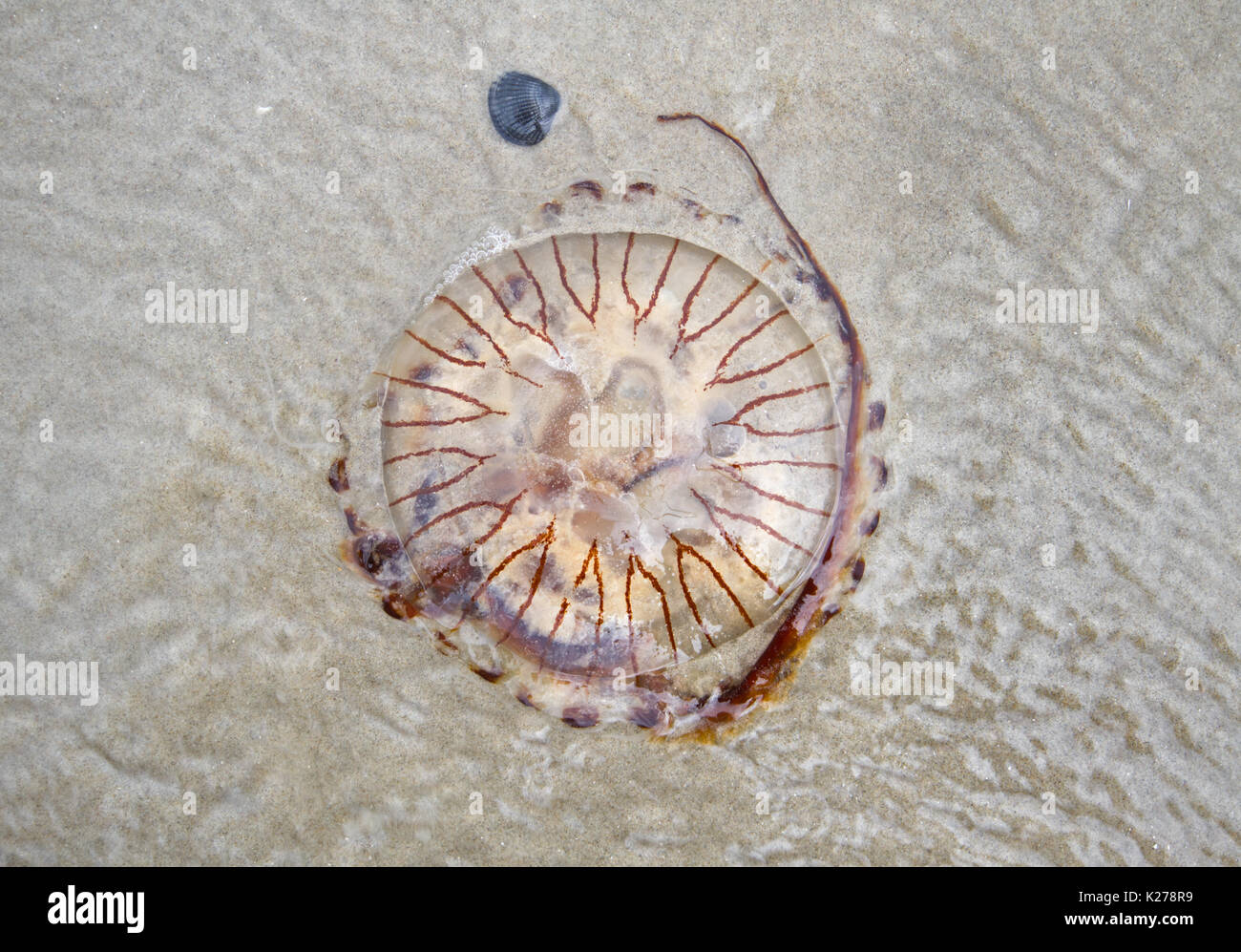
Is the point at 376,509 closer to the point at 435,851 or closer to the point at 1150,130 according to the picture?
the point at 435,851

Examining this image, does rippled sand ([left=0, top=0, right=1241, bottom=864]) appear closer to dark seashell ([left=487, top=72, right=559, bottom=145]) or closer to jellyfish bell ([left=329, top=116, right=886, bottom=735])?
dark seashell ([left=487, top=72, right=559, bottom=145])

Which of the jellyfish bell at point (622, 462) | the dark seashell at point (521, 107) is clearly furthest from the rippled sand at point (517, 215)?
the jellyfish bell at point (622, 462)

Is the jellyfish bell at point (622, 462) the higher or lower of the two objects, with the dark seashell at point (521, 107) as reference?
lower

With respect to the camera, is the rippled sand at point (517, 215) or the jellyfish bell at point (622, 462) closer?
the jellyfish bell at point (622, 462)

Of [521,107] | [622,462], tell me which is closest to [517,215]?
[521,107]

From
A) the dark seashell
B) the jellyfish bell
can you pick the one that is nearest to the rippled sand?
the dark seashell

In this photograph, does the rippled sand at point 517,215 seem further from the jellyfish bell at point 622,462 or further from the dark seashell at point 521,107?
the jellyfish bell at point 622,462

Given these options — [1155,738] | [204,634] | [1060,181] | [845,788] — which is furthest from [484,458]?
[1155,738]
